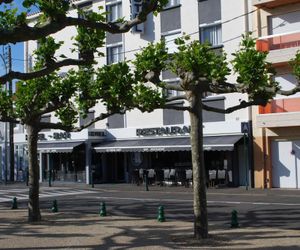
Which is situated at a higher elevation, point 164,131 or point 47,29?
point 47,29

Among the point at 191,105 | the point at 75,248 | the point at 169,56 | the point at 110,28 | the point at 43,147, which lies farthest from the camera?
the point at 43,147

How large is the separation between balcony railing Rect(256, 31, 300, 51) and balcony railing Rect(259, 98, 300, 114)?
2548mm

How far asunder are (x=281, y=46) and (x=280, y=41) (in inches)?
10.0

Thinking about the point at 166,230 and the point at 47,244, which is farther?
the point at 166,230

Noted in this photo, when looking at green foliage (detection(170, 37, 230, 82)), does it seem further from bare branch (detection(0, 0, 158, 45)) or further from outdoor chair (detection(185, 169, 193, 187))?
outdoor chair (detection(185, 169, 193, 187))

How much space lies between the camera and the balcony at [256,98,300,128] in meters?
26.1

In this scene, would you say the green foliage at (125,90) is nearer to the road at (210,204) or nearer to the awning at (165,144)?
the road at (210,204)

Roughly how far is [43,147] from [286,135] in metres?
17.8

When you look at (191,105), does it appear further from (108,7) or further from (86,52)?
(108,7)

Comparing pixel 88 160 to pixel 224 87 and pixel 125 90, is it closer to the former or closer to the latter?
pixel 125 90

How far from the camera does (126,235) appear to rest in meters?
13.3

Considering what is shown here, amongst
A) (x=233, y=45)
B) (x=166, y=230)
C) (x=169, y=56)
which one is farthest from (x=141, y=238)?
(x=233, y=45)

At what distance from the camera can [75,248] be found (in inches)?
457

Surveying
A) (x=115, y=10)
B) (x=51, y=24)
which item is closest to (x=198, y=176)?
(x=51, y=24)
